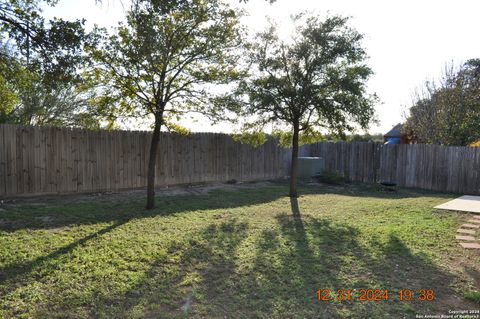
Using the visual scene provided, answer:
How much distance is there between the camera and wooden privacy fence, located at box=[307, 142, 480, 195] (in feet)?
42.2

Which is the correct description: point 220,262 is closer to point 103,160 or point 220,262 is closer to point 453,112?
point 103,160

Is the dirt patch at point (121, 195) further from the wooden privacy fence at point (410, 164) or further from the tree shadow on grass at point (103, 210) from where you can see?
the wooden privacy fence at point (410, 164)

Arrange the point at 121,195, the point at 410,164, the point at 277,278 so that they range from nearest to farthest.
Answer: the point at 277,278
the point at 121,195
the point at 410,164

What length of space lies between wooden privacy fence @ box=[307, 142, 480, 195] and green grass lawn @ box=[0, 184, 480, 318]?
597cm

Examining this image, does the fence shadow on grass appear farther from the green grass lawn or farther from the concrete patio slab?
the concrete patio slab

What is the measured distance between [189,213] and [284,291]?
439cm

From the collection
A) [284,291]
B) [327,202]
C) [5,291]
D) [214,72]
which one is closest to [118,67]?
[214,72]

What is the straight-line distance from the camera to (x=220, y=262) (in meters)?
4.70

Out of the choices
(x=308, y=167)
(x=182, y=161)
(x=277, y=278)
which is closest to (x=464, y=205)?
(x=308, y=167)

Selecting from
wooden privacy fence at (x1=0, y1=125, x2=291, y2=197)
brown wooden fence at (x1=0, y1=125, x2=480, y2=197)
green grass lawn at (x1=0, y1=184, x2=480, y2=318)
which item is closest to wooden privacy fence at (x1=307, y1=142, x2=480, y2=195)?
brown wooden fence at (x1=0, y1=125, x2=480, y2=197)

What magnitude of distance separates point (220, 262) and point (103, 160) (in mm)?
6563

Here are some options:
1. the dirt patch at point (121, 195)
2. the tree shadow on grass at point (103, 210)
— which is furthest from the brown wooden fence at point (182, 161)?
the tree shadow on grass at point (103, 210)

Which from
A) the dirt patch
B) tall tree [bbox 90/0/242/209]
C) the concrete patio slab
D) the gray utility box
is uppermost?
tall tree [bbox 90/0/242/209]

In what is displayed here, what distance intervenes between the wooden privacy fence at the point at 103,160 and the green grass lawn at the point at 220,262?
43.1 inches
